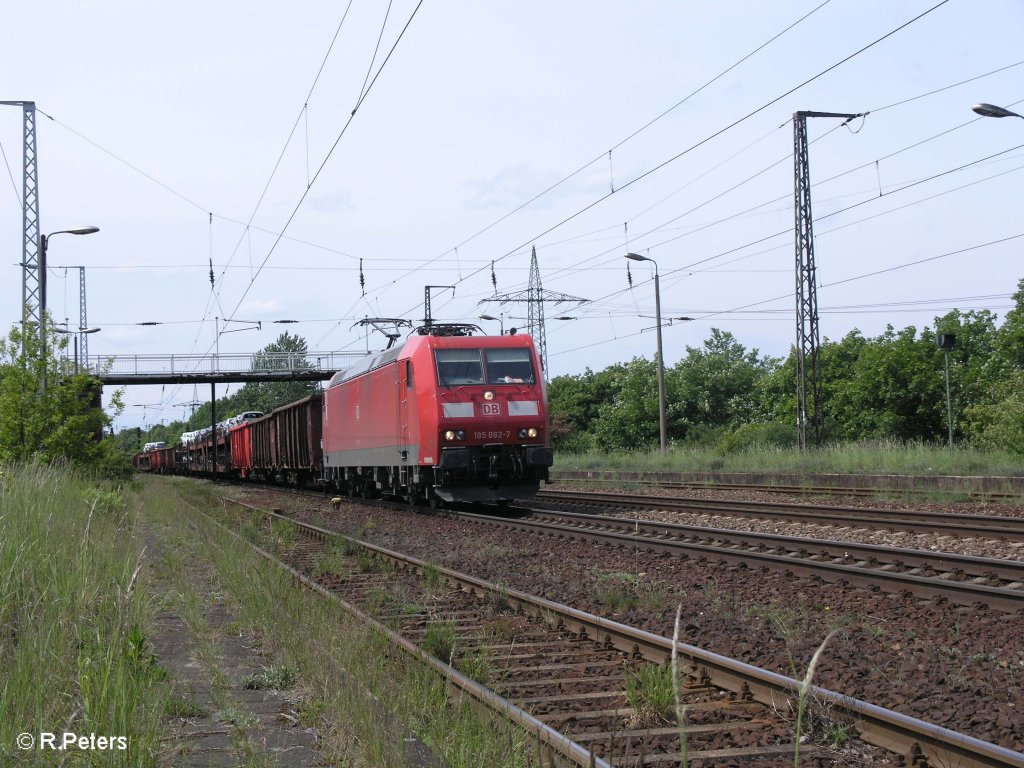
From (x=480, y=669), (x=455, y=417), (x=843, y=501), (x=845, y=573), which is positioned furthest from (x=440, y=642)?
(x=843, y=501)

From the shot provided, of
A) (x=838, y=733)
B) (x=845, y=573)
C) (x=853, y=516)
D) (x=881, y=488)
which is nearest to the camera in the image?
(x=838, y=733)

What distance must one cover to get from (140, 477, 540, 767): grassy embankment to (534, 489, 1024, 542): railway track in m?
8.06

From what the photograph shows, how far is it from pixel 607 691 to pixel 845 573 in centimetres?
413

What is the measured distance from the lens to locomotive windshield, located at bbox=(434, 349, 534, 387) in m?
18.1

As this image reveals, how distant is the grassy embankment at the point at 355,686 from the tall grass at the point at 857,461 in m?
16.0

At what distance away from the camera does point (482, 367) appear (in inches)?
728

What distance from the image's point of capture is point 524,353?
1914 centimetres

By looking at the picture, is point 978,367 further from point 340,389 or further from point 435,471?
point 435,471

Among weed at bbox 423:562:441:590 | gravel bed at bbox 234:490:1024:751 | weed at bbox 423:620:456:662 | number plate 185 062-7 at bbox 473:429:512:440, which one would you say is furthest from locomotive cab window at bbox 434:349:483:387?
weed at bbox 423:620:456:662

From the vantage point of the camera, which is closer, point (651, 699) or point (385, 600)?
point (651, 699)

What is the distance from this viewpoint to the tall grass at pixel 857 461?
21.6 m

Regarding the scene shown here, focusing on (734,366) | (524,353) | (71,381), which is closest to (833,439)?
(524,353)

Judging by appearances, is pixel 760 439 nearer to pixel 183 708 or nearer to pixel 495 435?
pixel 495 435

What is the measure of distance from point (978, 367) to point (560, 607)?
4477 cm
